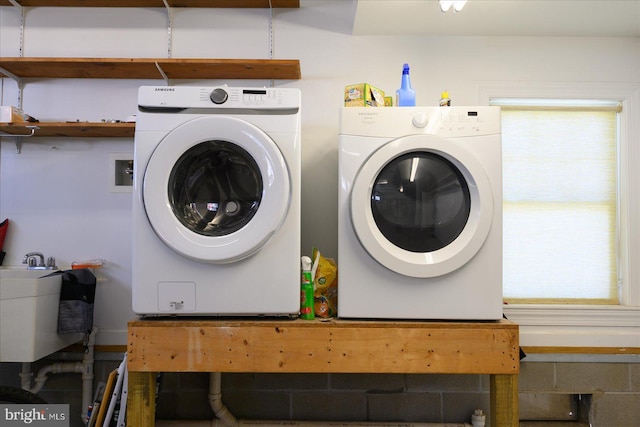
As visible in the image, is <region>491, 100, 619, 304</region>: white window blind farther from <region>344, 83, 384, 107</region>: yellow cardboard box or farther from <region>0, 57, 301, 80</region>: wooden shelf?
<region>0, 57, 301, 80</region>: wooden shelf

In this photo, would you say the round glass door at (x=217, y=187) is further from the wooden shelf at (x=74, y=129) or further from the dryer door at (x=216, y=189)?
the wooden shelf at (x=74, y=129)

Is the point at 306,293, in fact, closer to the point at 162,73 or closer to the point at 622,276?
the point at 162,73

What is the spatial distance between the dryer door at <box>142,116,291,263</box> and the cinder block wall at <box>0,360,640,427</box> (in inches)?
37.5

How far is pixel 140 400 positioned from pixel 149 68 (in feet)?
5.18

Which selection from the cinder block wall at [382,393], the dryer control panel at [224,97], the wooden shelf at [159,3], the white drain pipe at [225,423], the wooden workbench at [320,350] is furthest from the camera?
the wooden shelf at [159,3]

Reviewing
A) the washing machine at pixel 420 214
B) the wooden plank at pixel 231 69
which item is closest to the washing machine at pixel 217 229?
the washing machine at pixel 420 214

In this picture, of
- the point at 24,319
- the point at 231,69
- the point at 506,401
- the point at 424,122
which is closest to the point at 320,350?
the point at 506,401

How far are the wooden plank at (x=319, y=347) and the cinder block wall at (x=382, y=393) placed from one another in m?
0.70

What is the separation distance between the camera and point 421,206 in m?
1.73

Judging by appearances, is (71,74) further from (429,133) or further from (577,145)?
(577,145)

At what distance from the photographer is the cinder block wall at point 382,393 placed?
7.32 feet

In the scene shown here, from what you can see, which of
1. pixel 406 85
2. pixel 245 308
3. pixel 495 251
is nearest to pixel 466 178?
pixel 495 251

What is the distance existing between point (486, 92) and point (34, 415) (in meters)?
2.78

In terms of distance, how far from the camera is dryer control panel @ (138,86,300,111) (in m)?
1.71
